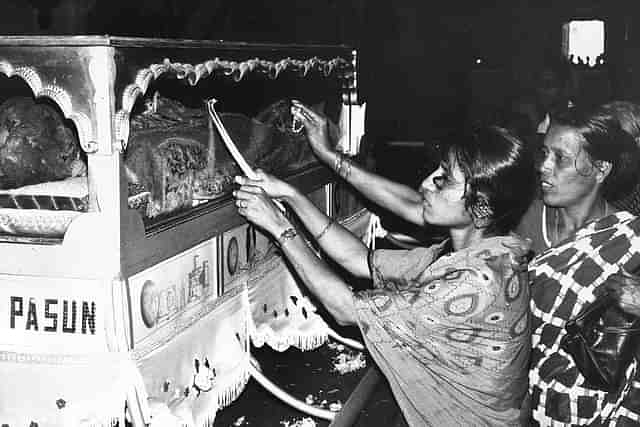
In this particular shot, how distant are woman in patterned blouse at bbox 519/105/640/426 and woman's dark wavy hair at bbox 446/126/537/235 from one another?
28cm

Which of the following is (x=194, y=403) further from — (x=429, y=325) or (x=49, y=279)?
(x=429, y=325)

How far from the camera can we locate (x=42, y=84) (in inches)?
69.6

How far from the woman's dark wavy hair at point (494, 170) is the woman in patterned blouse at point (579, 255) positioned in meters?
0.28

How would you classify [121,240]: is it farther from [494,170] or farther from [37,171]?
[494,170]

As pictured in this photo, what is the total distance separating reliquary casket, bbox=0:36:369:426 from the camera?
1.80 meters

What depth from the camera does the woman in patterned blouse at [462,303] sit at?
73.2 inches

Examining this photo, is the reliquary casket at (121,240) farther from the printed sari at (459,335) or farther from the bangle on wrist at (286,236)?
the printed sari at (459,335)

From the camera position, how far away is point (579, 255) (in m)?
2.11

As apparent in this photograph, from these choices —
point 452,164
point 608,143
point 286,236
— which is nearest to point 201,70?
point 286,236

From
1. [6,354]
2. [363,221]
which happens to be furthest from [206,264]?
[363,221]

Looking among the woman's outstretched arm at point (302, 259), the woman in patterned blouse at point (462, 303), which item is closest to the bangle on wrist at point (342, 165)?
the woman's outstretched arm at point (302, 259)

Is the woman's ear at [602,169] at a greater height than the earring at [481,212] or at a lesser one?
greater

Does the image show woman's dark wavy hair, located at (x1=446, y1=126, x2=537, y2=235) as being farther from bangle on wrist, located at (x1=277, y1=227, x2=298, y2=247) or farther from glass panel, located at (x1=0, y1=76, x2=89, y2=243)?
glass panel, located at (x1=0, y1=76, x2=89, y2=243)

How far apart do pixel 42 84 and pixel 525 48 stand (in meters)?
9.46
